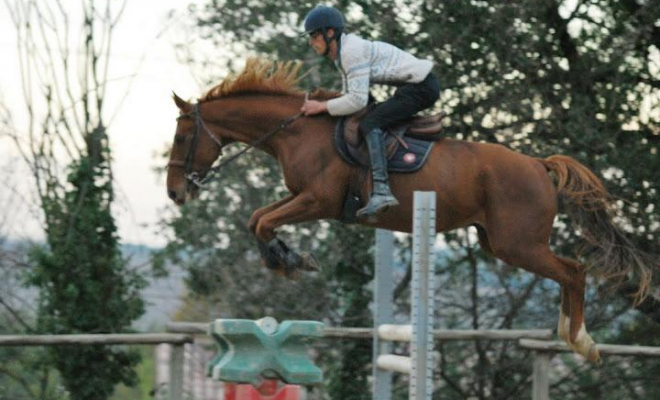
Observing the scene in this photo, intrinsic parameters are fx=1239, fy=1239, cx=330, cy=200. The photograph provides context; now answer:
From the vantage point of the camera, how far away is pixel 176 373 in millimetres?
6590

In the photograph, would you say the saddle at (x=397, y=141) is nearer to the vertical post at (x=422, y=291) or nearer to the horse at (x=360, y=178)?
the horse at (x=360, y=178)

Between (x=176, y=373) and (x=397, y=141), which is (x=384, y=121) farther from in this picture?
(x=176, y=373)

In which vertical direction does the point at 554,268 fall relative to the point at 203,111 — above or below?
below

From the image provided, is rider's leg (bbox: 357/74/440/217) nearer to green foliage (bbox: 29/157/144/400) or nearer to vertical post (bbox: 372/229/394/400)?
vertical post (bbox: 372/229/394/400)

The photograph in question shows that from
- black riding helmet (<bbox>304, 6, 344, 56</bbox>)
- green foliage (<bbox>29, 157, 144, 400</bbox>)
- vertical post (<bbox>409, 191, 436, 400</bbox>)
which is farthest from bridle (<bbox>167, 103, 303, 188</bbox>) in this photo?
vertical post (<bbox>409, 191, 436, 400</bbox>)

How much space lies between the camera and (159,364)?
30.5 feet

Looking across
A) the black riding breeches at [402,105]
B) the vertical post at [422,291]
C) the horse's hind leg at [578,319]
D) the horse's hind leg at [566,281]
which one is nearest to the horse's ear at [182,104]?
the black riding breeches at [402,105]

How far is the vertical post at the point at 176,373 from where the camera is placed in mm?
6574

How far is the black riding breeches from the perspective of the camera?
20.6 ft

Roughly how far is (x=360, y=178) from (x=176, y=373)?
4.72 ft

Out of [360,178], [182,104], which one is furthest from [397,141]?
[182,104]

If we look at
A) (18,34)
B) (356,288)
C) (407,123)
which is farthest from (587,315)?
(18,34)

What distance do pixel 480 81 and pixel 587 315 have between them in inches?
83.9

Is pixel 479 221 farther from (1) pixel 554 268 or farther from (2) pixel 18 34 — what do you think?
(2) pixel 18 34
